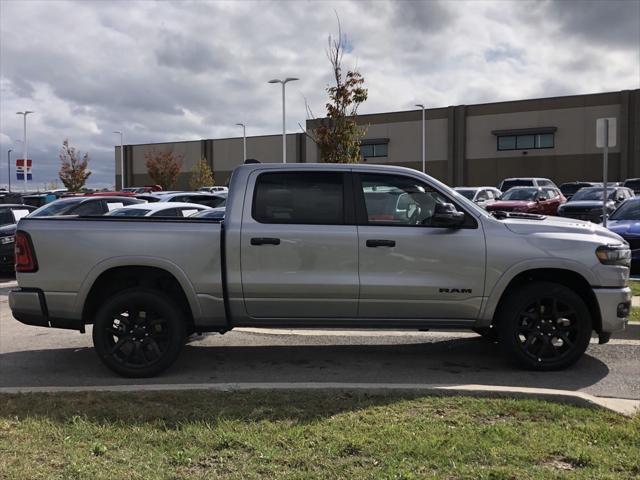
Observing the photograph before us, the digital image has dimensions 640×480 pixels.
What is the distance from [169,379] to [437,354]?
9.16ft

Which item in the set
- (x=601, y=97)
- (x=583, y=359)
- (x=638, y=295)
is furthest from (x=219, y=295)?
(x=601, y=97)

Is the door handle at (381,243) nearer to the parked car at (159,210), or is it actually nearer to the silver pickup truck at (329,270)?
the silver pickup truck at (329,270)

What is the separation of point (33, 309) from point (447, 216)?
148 inches

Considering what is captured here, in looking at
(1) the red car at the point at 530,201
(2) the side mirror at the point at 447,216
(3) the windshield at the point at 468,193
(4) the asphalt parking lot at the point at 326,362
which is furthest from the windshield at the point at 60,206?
(3) the windshield at the point at 468,193

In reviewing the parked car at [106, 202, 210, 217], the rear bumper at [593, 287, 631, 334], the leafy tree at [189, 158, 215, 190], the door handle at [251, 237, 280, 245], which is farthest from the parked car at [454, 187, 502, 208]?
the leafy tree at [189, 158, 215, 190]

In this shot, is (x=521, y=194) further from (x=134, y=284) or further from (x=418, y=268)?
(x=134, y=284)

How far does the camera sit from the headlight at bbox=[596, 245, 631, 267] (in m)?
5.57

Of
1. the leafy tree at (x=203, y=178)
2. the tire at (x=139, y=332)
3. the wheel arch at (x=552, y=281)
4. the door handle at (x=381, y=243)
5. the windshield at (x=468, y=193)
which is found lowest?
the tire at (x=139, y=332)

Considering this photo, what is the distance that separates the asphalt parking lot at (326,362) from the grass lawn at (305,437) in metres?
0.92

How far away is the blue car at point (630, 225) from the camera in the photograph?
11.1 m

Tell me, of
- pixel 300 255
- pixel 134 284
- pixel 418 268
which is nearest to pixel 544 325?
pixel 418 268

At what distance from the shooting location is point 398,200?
18.9ft

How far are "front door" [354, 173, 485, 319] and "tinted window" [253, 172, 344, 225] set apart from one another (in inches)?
9.7

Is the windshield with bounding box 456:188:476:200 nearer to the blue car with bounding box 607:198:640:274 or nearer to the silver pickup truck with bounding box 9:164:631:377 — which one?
the blue car with bounding box 607:198:640:274
